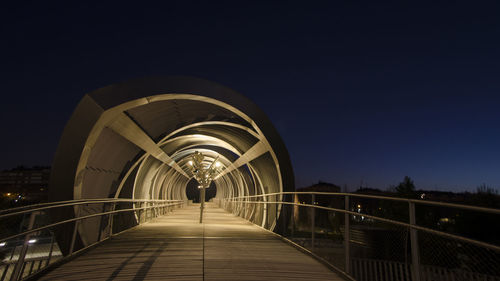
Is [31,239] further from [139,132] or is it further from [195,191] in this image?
[195,191]

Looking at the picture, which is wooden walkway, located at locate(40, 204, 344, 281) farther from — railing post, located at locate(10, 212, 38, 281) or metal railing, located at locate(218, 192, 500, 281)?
metal railing, located at locate(218, 192, 500, 281)

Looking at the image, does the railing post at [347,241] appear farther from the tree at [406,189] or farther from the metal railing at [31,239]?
the tree at [406,189]

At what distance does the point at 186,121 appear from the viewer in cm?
1501

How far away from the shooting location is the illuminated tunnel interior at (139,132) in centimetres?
834

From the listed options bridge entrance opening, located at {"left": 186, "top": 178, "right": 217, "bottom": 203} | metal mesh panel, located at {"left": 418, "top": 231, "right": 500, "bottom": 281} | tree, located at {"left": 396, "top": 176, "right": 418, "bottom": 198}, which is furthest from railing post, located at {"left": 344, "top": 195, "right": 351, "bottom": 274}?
bridge entrance opening, located at {"left": 186, "top": 178, "right": 217, "bottom": 203}

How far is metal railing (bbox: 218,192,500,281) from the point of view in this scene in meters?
3.30

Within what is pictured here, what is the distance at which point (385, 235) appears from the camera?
58.1 feet

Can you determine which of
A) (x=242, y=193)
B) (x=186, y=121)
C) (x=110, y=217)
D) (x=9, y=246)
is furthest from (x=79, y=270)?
(x=242, y=193)

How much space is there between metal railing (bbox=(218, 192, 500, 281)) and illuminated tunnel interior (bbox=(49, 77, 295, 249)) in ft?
6.83

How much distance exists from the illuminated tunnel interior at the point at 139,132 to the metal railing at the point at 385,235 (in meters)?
2.08

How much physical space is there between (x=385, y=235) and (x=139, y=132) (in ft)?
42.5

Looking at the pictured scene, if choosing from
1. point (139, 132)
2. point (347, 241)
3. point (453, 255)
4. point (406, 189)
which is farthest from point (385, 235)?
point (406, 189)

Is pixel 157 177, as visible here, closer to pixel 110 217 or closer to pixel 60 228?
pixel 110 217

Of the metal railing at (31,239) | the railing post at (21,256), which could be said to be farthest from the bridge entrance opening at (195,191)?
the railing post at (21,256)
